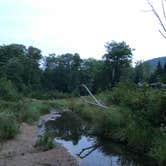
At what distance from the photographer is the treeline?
65.9m

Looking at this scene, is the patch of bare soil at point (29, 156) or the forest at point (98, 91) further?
the forest at point (98, 91)

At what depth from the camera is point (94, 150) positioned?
55.7 ft

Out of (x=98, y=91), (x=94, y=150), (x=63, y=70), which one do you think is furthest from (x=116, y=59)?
(x=94, y=150)

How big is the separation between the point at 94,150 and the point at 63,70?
59.3 meters

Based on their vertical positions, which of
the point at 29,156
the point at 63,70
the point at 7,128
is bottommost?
the point at 29,156

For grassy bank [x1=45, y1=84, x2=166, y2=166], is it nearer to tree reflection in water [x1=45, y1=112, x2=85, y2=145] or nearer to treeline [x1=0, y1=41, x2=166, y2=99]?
tree reflection in water [x1=45, y1=112, x2=85, y2=145]

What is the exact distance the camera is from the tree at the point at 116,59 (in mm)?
69938

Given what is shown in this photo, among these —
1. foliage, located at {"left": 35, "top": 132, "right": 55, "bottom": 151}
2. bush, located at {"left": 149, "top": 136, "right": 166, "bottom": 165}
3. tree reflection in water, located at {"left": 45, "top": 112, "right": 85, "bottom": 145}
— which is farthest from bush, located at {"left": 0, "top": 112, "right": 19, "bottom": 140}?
bush, located at {"left": 149, "top": 136, "right": 166, "bottom": 165}

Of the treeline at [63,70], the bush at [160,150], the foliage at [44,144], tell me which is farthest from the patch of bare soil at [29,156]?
the treeline at [63,70]

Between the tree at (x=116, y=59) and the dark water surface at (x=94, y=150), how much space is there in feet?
153

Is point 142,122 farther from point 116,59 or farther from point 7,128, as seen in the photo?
point 116,59

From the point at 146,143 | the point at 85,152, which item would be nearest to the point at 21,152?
the point at 85,152

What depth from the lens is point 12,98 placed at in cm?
3544

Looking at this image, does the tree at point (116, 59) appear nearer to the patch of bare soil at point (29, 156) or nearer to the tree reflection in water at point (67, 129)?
the tree reflection in water at point (67, 129)
